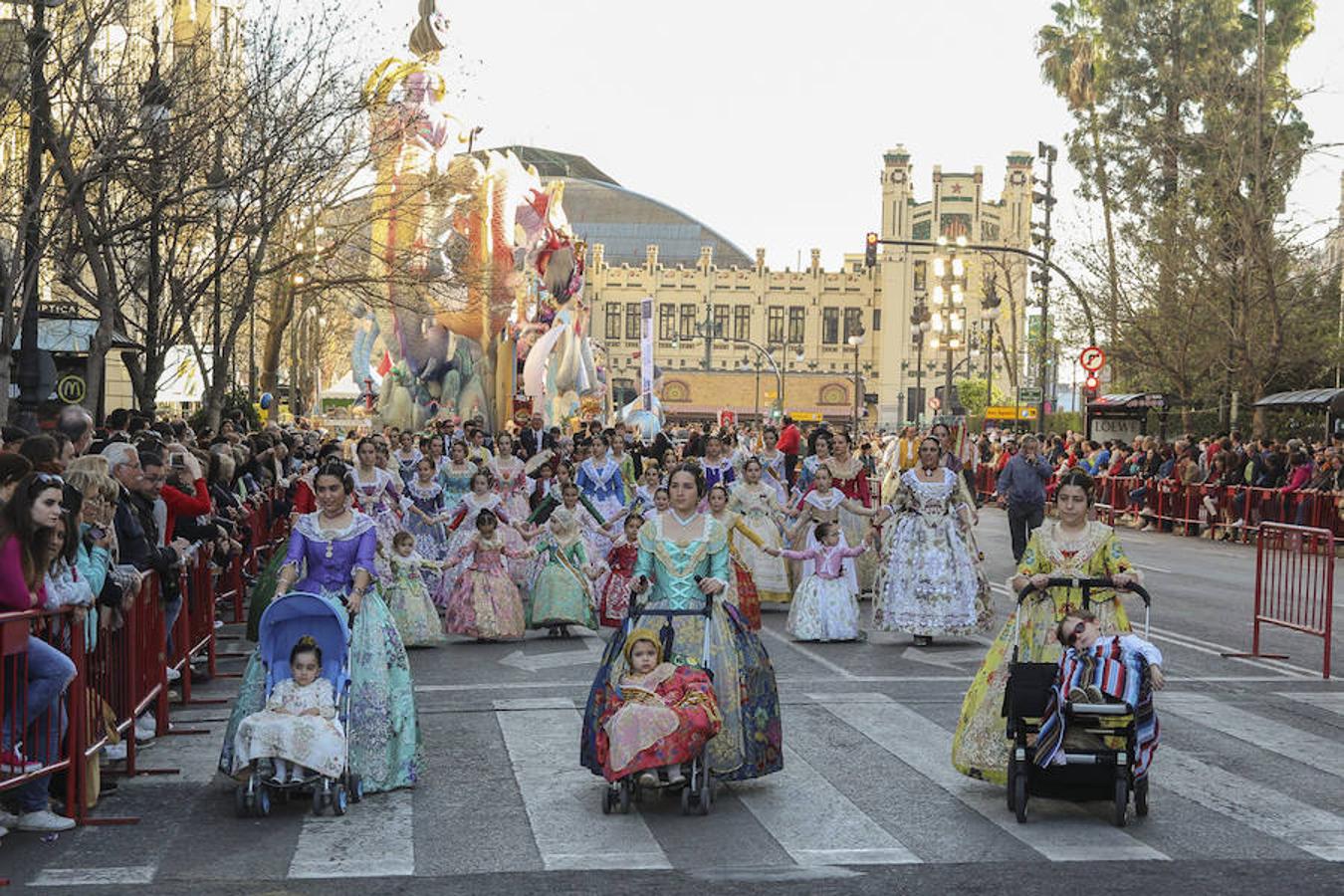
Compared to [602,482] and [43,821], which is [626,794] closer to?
[43,821]

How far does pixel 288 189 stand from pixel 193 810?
62.8 feet

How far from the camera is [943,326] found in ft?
232

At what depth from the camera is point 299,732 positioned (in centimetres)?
887

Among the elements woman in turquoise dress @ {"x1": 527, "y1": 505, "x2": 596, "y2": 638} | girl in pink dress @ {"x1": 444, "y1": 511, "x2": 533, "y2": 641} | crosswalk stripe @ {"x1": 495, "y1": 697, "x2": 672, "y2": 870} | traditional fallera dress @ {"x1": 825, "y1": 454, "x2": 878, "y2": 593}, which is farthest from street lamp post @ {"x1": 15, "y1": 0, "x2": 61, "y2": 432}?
traditional fallera dress @ {"x1": 825, "y1": 454, "x2": 878, "y2": 593}

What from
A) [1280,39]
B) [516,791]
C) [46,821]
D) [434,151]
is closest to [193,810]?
[46,821]

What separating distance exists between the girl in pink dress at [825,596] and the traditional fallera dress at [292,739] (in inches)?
292

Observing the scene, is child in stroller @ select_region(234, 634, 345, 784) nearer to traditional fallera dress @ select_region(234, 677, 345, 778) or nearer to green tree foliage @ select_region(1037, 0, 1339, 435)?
traditional fallera dress @ select_region(234, 677, 345, 778)

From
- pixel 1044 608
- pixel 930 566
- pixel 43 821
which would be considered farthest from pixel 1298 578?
pixel 43 821

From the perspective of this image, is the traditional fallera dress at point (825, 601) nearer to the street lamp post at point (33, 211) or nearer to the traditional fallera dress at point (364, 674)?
the traditional fallera dress at point (364, 674)

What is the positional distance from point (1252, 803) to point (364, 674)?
4.42 m

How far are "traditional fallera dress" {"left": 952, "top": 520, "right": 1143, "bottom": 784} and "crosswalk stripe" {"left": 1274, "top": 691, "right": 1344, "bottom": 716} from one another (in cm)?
355

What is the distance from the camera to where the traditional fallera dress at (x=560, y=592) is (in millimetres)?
16609

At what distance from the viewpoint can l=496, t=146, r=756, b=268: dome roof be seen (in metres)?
146

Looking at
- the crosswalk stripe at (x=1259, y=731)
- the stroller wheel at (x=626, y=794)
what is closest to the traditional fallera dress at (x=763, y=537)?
the crosswalk stripe at (x=1259, y=731)
